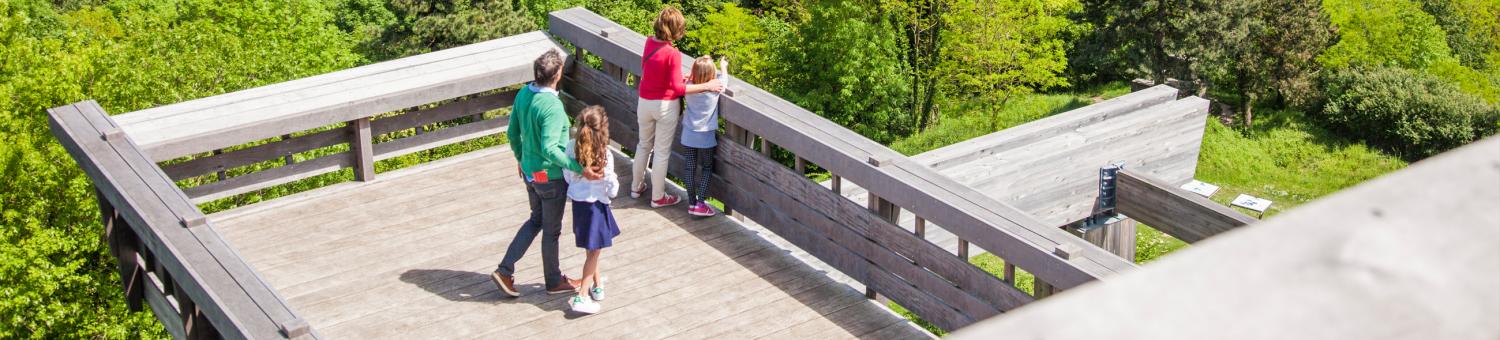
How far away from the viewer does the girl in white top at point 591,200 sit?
22.2 feet

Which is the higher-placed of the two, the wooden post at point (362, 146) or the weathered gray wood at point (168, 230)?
the weathered gray wood at point (168, 230)

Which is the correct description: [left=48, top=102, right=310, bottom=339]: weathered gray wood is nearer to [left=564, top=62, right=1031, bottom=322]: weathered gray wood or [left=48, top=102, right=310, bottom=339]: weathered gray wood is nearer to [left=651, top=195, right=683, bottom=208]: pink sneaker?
[left=651, top=195, right=683, bottom=208]: pink sneaker

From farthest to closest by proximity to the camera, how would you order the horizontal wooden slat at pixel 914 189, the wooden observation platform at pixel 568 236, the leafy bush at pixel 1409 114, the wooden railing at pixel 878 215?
the leafy bush at pixel 1409 114 < the wooden observation platform at pixel 568 236 < the wooden railing at pixel 878 215 < the horizontal wooden slat at pixel 914 189

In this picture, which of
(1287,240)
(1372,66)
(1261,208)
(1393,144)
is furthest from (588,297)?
(1372,66)

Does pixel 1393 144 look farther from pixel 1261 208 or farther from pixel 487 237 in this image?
pixel 487 237

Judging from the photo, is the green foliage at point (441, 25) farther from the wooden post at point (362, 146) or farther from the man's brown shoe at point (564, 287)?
the man's brown shoe at point (564, 287)

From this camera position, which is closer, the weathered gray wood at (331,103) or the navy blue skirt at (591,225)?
the navy blue skirt at (591,225)

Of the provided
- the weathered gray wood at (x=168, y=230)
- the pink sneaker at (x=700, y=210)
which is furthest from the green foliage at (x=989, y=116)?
the weathered gray wood at (x=168, y=230)

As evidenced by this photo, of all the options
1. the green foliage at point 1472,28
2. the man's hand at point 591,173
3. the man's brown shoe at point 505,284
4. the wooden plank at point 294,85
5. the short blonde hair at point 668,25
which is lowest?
the green foliage at point 1472,28

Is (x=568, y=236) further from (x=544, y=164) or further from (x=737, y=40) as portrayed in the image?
(x=737, y=40)

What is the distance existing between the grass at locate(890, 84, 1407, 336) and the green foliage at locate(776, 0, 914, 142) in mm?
1398

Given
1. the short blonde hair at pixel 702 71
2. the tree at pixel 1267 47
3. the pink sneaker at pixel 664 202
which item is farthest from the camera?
the tree at pixel 1267 47

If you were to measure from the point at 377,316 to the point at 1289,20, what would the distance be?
47.3 metres

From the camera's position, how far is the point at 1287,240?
138 cm
